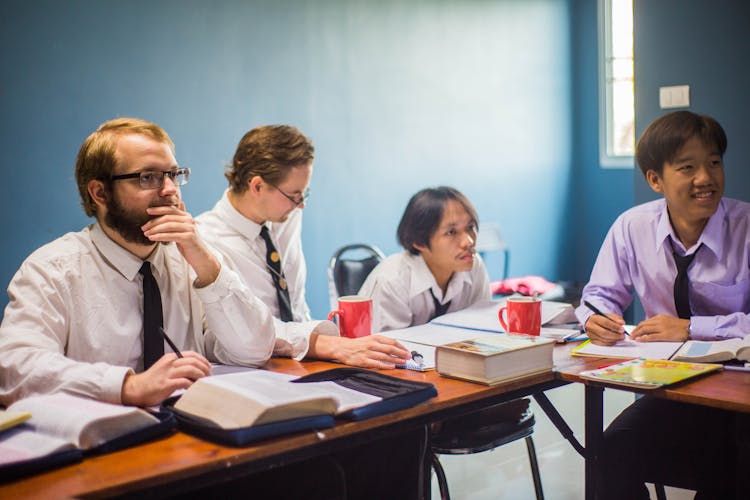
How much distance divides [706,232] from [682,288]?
187 millimetres

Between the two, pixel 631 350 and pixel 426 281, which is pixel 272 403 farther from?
→ pixel 426 281

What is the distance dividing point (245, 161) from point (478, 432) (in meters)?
1.25

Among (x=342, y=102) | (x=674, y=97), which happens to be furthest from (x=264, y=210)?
(x=342, y=102)

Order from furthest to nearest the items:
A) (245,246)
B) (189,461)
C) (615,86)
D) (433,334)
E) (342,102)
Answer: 1. (615,86)
2. (342,102)
3. (245,246)
4. (433,334)
5. (189,461)

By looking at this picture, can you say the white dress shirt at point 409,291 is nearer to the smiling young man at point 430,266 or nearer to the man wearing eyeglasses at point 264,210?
the smiling young man at point 430,266

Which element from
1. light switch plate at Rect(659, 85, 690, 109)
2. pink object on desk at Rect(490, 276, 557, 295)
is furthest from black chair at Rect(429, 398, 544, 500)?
pink object on desk at Rect(490, 276, 557, 295)

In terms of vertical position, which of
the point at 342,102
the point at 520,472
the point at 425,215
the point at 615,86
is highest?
the point at 615,86

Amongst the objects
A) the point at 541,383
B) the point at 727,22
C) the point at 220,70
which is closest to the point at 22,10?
the point at 220,70

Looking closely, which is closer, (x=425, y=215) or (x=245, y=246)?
(x=245, y=246)

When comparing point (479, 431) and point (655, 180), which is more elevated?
point (655, 180)

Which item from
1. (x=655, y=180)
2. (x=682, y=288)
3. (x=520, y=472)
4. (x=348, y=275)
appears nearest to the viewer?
(x=682, y=288)

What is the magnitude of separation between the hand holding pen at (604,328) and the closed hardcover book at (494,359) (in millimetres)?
338

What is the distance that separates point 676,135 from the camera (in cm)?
242

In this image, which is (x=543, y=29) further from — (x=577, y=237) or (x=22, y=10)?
(x=22, y=10)
